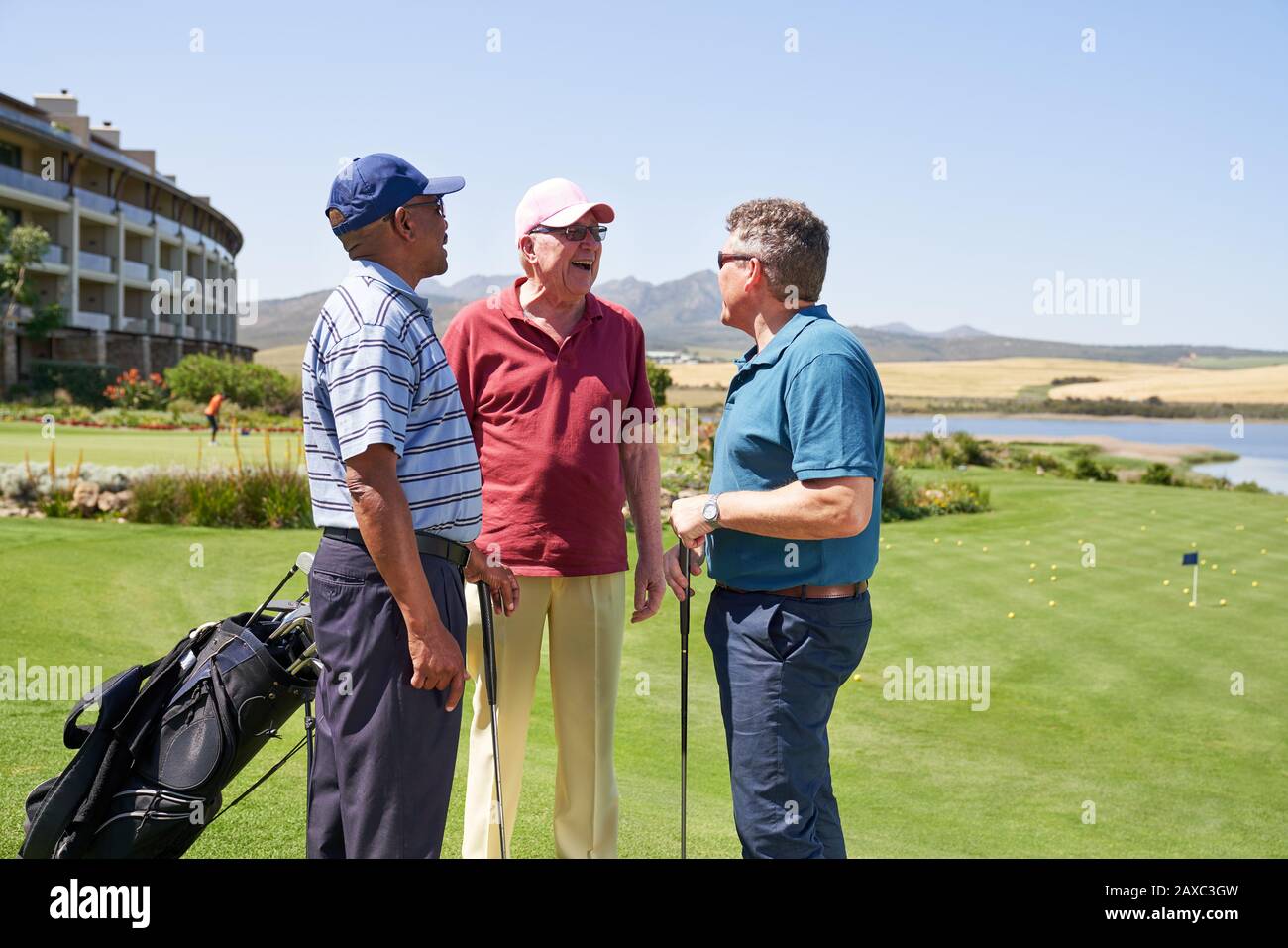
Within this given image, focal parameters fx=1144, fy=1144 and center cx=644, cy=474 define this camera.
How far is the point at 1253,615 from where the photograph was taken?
11.1m

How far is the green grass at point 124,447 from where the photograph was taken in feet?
53.8

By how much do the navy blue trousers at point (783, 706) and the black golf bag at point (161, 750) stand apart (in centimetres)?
116

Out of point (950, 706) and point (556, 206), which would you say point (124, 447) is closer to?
point (950, 706)

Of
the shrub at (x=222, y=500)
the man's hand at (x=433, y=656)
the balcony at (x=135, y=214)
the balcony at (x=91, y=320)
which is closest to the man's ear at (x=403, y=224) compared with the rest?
the man's hand at (x=433, y=656)

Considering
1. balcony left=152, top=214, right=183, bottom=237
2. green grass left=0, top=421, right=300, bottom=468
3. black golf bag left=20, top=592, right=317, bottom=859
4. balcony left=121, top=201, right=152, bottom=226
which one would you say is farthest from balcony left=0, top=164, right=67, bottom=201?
A: black golf bag left=20, top=592, right=317, bottom=859

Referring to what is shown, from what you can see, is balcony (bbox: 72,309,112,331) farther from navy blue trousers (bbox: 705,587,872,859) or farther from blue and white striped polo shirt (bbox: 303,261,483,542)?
navy blue trousers (bbox: 705,587,872,859)

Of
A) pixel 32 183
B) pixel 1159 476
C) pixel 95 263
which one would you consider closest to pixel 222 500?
pixel 1159 476

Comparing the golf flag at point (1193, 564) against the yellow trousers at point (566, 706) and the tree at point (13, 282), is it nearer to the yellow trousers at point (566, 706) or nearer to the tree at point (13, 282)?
the yellow trousers at point (566, 706)

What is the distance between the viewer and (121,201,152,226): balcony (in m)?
51.5

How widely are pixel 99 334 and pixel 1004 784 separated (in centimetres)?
4532
